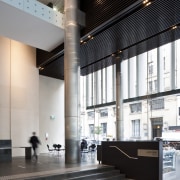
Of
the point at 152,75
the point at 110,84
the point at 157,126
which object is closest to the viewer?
the point at 152,75

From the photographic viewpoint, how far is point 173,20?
34.3ft

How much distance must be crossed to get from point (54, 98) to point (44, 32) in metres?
8.03

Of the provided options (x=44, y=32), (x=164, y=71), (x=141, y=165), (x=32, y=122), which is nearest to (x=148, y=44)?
(x=164, y=71)

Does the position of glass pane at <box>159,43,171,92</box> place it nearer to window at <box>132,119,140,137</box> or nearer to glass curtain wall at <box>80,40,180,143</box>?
glass curtain wall at <box>80,40,180,143</box>

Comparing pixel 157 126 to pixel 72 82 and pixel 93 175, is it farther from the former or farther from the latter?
pixel 93 175

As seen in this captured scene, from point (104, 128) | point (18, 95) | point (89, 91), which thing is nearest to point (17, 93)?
point (18, 95)

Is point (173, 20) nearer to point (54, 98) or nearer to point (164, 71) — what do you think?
point (164, 71)

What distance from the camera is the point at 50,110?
1880 cm

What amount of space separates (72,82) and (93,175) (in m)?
4.11

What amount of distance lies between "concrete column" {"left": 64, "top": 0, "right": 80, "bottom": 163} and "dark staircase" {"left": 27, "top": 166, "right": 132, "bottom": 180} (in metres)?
1.92

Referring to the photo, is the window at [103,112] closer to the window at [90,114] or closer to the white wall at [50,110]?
the window at [90,114]

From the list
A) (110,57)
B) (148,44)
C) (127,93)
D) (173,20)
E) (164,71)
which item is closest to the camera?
(173,20)

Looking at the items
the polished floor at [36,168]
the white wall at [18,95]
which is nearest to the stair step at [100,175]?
the polished floor at [36,168]

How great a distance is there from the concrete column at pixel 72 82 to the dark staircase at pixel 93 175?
192 centimetres
